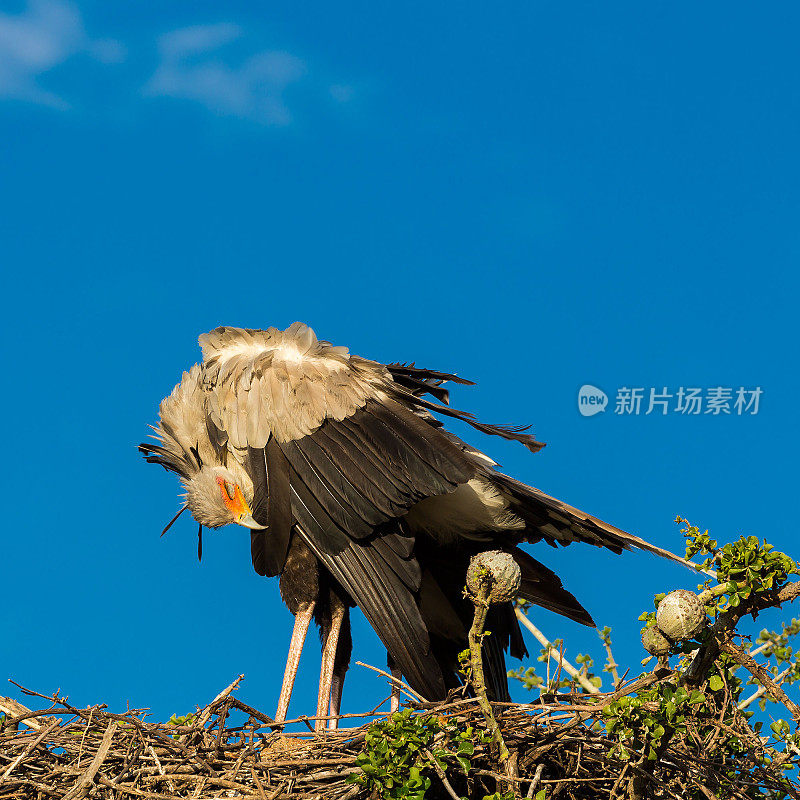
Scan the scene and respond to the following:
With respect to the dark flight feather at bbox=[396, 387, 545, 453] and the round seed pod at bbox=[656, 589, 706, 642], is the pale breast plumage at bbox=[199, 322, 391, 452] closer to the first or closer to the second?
the dark flight feather at bbox=[396, 387, 545, 453]

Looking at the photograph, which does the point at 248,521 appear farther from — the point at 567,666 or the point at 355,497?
the point at 567,666

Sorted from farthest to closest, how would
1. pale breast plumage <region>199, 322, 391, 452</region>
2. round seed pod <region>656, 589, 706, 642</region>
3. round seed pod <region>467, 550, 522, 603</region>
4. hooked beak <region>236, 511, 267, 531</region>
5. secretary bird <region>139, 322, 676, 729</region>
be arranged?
hooked beak <region>236, 511, 267, 531</region> → pale breast plumage <region>199, 322, 391, 452</region> → secretary bird <region>139, 322, 676, 729</region> → round seed pod <region>467, 550, 522, 603</region> → round seed pod <region>656, 589, 706, 642</region>

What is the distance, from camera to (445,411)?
612 centimetres

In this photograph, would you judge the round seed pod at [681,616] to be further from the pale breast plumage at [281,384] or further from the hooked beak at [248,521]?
the hooked beak at [248,521]

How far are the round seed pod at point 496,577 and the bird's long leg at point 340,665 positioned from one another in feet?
9.58

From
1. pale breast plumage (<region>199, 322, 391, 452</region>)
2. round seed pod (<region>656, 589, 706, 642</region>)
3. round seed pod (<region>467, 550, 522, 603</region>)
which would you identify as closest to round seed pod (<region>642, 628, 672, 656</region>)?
round seed pod (<region>656, 589, 706, 642</region>)

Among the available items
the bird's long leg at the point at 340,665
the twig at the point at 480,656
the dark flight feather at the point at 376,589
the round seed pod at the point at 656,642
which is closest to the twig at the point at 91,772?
the dark flight feather at the point at 376,589

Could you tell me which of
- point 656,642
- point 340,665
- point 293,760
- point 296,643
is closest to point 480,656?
point 656,642

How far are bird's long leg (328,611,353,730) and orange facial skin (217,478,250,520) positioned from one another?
0.98 meters

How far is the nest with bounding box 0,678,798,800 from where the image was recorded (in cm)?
412

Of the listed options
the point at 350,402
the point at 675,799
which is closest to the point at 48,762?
the point at 350,402

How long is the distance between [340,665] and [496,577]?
3228 millimetres

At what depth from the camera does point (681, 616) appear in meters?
3.43

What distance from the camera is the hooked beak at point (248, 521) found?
6170mm
